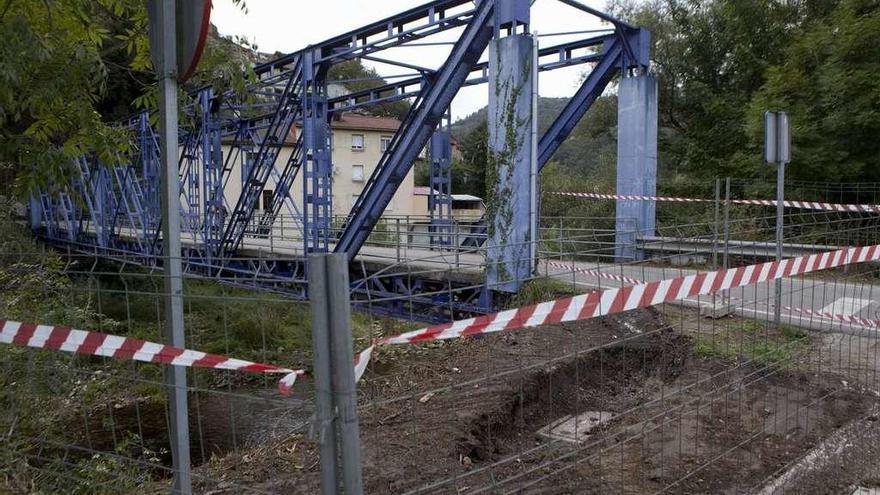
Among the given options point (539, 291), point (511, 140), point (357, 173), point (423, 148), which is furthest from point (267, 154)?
point (357, 173)

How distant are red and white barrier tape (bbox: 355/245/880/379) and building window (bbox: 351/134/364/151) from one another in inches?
1569

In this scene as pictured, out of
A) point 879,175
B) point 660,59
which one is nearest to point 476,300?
point 879,175

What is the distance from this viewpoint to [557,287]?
843cm

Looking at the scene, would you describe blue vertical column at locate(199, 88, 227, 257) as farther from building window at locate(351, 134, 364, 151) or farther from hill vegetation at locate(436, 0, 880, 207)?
building window at locate(351, 134, 364, 151)

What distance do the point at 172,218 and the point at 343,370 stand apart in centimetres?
117

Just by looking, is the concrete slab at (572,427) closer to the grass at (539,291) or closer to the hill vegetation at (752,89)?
the grass at (539,291)

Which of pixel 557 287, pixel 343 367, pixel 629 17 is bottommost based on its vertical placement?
pixel 557 287

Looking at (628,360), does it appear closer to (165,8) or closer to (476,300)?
(476,300)

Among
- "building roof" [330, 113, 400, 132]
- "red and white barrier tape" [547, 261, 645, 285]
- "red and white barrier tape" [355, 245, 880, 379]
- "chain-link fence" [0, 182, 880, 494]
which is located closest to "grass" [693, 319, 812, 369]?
"chain-link fence" [0, 182, 880, 494]

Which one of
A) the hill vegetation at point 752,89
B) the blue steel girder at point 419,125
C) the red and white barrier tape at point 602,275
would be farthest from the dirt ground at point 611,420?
the hill vegetation at point 752,89

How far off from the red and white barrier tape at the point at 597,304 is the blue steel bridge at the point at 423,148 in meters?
1.53

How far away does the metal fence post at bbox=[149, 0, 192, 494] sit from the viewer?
2.61m

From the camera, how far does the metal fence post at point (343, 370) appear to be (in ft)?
6.71

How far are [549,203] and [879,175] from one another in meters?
8.83
